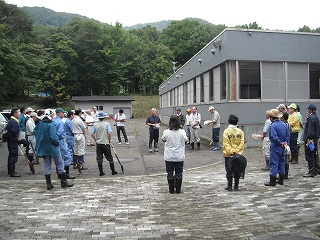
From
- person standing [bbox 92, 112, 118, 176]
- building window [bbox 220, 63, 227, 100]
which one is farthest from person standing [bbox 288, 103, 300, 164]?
building window [bbox 220, 63, 227, 100]

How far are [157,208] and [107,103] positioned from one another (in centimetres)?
→ 5280

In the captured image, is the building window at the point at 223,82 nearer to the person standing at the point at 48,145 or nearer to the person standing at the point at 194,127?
the person standing at the point at 194,127

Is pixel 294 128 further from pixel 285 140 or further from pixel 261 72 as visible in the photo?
pixel 261 72

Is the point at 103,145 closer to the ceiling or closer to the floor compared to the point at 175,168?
closer to the ceiling

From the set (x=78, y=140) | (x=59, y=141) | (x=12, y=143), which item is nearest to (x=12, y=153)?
(x=12, y=143)

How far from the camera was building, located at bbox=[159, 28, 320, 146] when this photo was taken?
1606 centimetres

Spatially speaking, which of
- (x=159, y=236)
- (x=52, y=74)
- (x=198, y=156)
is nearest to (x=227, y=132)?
(x=159, y=236)

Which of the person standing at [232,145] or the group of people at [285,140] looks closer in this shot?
the person standing at [232,145]

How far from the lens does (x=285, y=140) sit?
8305mm

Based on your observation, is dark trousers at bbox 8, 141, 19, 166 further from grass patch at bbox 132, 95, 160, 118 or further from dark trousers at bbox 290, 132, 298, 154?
grass patch at bbox 132, 95, 160, 118

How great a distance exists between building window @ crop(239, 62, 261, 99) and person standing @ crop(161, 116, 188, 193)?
897 centimetres

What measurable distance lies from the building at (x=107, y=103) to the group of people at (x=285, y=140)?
48.1 metres

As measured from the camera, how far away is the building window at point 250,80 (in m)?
16.2

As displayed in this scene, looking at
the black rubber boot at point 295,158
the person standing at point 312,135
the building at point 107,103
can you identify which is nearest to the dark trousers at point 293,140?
the black rubber boot at point 295,158
